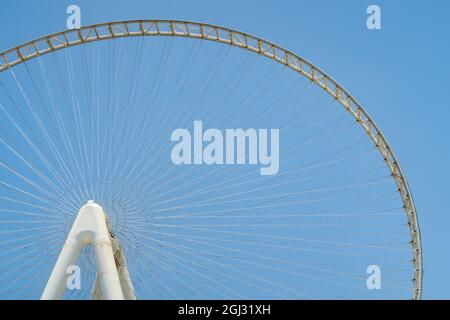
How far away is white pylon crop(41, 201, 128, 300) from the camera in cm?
2339

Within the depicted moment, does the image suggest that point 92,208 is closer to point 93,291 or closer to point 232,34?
point 93,291

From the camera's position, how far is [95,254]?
2545 cm

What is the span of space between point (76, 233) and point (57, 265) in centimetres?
194

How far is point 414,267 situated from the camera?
32875 millimetres

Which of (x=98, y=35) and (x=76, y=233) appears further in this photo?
(x=98, y=35)

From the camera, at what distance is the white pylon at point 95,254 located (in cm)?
2339

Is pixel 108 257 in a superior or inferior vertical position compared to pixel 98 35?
inferior
